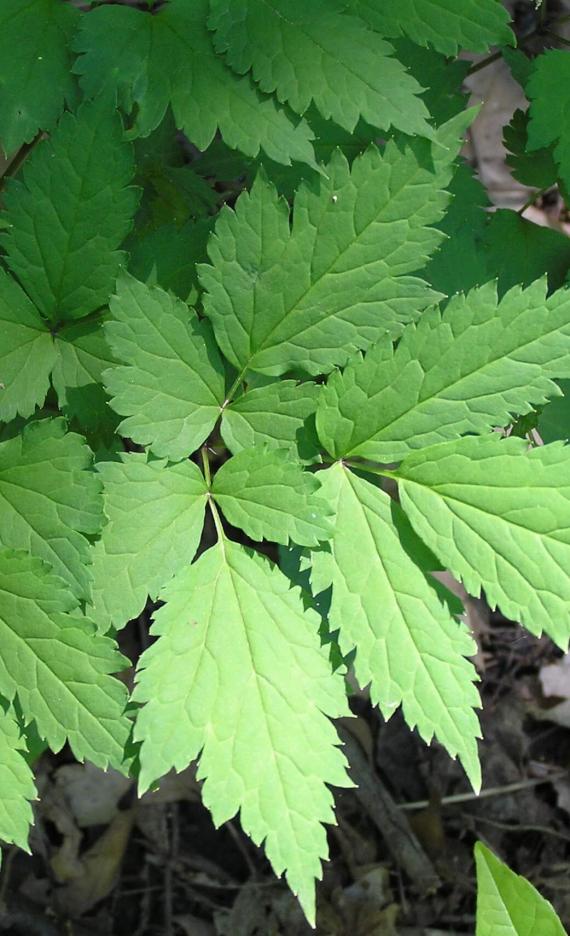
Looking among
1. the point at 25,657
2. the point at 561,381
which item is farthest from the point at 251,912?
the point at 561,381

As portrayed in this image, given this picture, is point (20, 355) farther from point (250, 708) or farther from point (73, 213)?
point (250, 708)

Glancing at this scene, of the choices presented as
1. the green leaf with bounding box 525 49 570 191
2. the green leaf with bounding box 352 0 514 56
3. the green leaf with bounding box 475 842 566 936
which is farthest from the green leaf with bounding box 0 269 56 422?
the green leaf with bounding box 475 842 566 936

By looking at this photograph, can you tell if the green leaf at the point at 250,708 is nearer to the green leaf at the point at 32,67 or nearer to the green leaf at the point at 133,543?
the green leaf at the point at 133,543

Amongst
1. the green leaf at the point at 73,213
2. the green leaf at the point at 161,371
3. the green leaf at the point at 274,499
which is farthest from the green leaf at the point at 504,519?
the green leaf at the point at 73,213

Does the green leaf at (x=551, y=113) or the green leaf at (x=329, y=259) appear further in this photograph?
the green leaf at (x=551, y=113)

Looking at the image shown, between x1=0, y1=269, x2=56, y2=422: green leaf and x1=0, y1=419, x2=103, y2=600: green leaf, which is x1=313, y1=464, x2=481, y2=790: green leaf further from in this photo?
x1=0, y1=269, x2=56, y2=422: green leaf

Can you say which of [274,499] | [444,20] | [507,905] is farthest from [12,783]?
[444,20]

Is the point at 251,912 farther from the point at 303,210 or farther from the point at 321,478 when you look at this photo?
the point at 303,210
